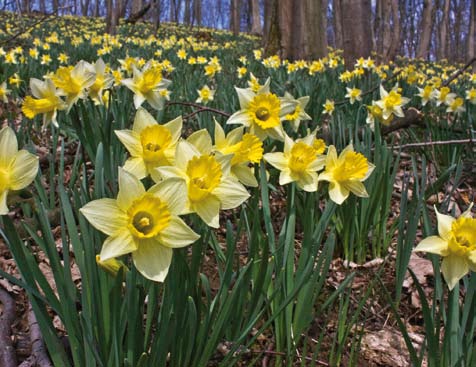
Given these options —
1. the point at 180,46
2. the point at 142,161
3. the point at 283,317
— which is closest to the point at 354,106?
the point at 283,317

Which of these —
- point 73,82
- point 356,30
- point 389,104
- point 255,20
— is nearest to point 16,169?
point 73,82

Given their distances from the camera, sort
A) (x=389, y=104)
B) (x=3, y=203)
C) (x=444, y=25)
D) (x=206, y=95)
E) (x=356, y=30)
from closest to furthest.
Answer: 1. (x=3, y=203)
2. (x=389, y=104)
3. (x=206, y=95)
4. (x=356, y=30)
5. (x=444, y=25)

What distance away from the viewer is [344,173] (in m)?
1.27

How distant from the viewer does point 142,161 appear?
1.02 metres

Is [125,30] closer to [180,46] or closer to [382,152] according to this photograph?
[180,46]

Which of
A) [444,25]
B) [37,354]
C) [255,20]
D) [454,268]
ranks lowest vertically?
[37,354]

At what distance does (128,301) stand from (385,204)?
52.5 inches

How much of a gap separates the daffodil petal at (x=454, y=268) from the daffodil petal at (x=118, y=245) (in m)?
0.65

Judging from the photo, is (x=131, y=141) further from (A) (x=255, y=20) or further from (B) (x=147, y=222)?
(A) (x=255, y=20)

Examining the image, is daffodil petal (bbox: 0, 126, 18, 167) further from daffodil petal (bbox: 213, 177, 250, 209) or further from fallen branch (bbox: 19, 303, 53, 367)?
fallen branch (bbox: 19, 303, 53, 367)

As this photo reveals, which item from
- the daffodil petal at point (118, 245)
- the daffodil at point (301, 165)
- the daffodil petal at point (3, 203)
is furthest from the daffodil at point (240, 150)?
the daffodil petal at point (3, 203)

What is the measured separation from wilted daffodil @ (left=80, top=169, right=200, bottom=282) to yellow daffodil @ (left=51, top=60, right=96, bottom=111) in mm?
857

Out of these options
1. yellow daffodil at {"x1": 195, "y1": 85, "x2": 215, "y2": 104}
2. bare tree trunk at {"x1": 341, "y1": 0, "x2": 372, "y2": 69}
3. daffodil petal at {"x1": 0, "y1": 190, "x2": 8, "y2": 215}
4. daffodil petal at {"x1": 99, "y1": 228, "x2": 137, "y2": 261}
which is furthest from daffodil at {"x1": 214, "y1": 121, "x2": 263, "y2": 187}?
bare tree trunk at {"x1": 341, "y1": 0, "x2": 372, "y2": 69}

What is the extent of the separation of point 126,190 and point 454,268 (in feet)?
2.28
